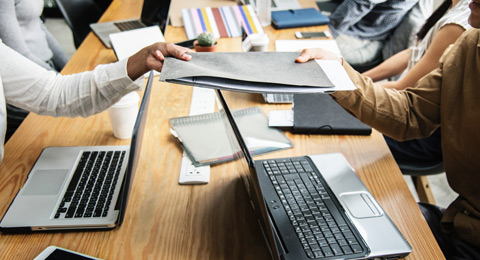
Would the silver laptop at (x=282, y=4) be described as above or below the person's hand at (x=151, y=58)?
below

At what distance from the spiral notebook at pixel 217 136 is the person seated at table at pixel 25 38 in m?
0.79

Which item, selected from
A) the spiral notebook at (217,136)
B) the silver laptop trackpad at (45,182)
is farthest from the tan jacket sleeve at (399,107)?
the silver laptop trackpad at (45,182)

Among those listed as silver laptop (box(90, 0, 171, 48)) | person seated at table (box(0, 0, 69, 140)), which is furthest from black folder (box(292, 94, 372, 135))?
person seated at table (box(0, 0, 69, 140))

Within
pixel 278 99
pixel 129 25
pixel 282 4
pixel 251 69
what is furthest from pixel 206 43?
pixel 282 4

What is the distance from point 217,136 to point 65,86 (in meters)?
0.45

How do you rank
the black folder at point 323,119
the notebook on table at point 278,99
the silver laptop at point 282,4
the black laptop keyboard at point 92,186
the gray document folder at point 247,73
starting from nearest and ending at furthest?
the gray document folder at point 247,73 → the black laptop keyboard at point 92,186 → the black folder at point 323,119 → the notebook on table at point 278,99 → the silver laptop at point 282,4

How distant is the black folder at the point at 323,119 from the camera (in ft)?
3.64

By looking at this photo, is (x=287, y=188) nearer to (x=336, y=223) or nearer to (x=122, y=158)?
(x=336, y=223)

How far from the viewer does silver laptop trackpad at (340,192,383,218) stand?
0.82 m

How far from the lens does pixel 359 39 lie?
217 cm

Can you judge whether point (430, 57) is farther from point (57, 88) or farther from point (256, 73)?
point (57, 88)

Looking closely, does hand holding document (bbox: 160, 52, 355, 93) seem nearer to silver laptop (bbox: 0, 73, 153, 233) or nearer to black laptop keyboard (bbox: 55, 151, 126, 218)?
silver laptop (bbox: 0, 73, 153, 233)

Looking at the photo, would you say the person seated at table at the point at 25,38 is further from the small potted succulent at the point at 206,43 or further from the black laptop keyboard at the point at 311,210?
the black laptop keyboard at the point at 311,210

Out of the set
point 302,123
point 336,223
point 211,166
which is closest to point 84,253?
point 211,166
